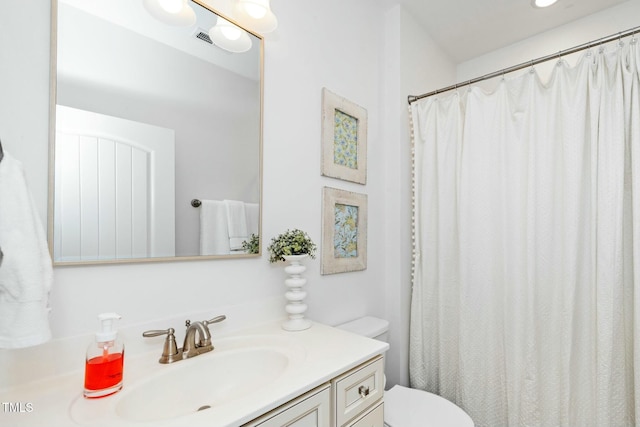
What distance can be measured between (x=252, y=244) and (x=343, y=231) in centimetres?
56

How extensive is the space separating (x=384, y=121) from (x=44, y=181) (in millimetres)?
1676

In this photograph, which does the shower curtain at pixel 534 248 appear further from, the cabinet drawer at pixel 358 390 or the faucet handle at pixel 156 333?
the faucet handle at pixel 156 333

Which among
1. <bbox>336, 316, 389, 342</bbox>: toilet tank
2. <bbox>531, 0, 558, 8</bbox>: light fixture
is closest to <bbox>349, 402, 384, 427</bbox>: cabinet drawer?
<bbox>336, 316, 389, 342</bbox>: toilet tank

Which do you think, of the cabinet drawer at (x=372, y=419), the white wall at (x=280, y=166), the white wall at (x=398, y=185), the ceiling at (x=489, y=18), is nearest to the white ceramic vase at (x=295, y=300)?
the white wall at (x=280, y=166)

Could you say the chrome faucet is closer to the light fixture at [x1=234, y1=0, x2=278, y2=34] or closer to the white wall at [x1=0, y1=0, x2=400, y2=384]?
the white wall at [x1=0, y1=0, x2=400, y2=384]

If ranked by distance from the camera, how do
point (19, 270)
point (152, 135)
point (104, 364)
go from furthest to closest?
point (152, 135) → point (104, 364) → point (19, 270)

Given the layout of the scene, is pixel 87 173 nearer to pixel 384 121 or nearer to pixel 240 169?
pixel 240 169

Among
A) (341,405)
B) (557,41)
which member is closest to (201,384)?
(341,405)

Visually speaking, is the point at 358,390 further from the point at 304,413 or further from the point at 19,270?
the point at 19,270

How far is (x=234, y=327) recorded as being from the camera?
3.70 ft

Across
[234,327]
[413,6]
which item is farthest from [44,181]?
[413,6]

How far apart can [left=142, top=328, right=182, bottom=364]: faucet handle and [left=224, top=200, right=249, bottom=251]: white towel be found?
14.0 inches

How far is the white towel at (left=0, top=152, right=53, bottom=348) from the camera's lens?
61cm

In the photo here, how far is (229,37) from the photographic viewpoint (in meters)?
1.16
